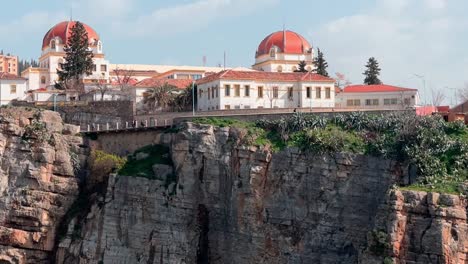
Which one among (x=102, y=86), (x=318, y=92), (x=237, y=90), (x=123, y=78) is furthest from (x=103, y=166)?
(x=123, y=78)

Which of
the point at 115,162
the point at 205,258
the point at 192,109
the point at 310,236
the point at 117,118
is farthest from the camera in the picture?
the point at 192,109

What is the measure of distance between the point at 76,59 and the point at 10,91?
4329 millimetres

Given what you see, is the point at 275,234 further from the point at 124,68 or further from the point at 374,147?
the point at 124,68

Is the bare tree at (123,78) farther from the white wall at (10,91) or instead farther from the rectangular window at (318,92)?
the rectangular window at (318,92)

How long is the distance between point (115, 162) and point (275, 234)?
9.04 meters

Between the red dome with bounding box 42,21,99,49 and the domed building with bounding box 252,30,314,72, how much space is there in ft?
36.4

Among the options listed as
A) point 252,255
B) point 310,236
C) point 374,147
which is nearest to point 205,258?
point 252,255

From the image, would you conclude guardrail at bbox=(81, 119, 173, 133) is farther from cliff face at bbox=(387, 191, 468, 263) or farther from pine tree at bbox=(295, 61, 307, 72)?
pine tree at bbox=(295, 61, 307, 72)

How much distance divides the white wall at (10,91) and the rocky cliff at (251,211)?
596 inches

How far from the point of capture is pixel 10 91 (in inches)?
2076

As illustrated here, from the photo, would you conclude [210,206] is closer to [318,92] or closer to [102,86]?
[318,92]

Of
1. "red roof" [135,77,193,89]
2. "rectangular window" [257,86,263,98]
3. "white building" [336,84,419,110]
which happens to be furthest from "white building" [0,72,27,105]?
"white building" [336,84,419,110]

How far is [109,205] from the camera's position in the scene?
3906 cm

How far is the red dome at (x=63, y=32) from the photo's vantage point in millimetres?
57812
